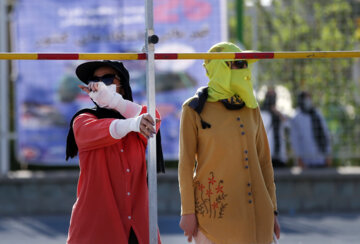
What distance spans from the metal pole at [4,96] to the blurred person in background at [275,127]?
3575 mm

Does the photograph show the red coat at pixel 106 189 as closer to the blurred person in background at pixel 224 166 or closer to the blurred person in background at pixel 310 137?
the blurred person in background at pixel 224 166

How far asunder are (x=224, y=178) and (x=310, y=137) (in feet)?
20.9

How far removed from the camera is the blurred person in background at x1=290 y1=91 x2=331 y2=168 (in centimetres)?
1020

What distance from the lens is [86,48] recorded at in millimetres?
10258

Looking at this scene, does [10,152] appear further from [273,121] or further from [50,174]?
[273,121]

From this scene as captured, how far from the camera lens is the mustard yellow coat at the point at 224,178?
404 cm

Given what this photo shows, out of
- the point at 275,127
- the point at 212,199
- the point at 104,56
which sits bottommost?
the point at 212,199

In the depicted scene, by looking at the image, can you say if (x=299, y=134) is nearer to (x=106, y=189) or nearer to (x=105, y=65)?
(x=105, y=65)

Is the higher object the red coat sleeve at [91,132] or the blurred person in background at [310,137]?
the red coat sleeve at [91,132]

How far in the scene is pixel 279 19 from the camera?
10.3m

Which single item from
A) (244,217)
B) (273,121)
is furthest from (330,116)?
(244,217)

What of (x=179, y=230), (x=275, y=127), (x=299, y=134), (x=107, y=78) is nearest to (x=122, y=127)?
(x=107, y=78)

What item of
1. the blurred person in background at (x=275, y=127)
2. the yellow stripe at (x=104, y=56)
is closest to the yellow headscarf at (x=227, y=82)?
the yellow stripe at (x=104, y=56)

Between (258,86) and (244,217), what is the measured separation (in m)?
6.32
